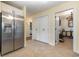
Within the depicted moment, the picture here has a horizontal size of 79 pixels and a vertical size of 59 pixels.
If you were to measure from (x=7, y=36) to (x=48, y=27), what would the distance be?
2.84 meters

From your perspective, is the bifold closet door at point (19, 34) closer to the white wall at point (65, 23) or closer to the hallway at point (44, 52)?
the hallway at point (44, 52)

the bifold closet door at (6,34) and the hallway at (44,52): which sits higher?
the bifold closet door at (6,34)

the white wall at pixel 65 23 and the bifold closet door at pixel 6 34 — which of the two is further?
the white wall at pixel 65 23

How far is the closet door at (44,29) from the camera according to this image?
6.11 m

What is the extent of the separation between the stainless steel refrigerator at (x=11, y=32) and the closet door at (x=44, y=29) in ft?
6.20

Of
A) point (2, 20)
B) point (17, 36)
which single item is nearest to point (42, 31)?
point (17, 36)

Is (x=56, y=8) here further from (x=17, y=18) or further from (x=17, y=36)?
(x=17, y=36)

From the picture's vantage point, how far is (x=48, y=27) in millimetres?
5855

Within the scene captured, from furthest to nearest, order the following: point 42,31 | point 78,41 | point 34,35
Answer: point 34,35 < point 42,31 < point 78,41

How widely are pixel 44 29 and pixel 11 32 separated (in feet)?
9.40

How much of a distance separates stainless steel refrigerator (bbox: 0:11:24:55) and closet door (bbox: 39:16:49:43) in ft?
6.20

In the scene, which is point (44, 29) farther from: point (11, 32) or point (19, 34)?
point (11, 32)

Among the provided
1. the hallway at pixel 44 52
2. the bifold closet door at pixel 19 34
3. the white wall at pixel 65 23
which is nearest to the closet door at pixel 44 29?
the hallway at pixel 44 52

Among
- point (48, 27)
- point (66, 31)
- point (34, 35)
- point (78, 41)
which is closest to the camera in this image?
point (78, 41)
